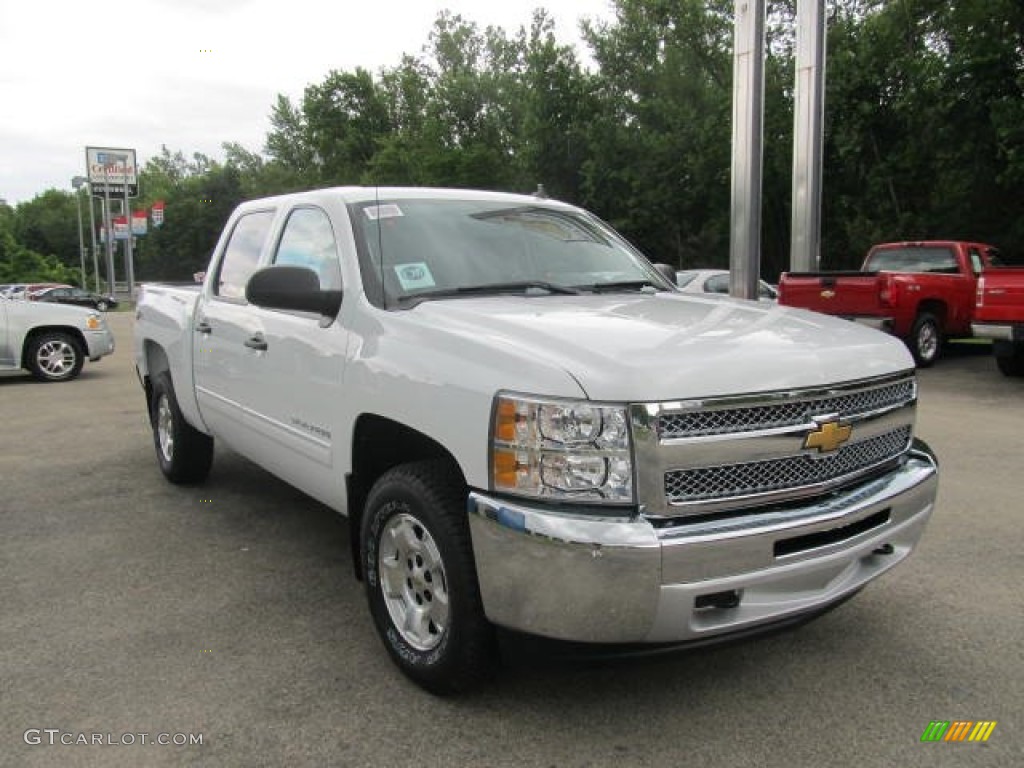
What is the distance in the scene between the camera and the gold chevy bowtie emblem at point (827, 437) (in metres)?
2.75

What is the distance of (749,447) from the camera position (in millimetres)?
2625

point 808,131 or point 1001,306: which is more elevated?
point 808,131

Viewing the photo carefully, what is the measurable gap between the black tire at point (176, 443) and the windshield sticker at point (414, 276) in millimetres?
2695

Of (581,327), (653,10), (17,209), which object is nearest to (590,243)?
(581,327)

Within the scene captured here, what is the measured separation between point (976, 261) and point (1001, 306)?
3986 millimetres

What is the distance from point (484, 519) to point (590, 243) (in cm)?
214

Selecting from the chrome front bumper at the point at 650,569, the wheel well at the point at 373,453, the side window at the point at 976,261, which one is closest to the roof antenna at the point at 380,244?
the wheel well at the point at 373,453

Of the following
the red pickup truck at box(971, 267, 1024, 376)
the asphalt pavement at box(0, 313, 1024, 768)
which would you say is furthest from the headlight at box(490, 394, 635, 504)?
the red pickup truck at box(971, 267, 1024, 376)

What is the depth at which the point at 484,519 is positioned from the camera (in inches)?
103

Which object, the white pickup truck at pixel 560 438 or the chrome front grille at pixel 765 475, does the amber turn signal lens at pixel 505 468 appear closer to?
the white pickup truck at pixel 560 438

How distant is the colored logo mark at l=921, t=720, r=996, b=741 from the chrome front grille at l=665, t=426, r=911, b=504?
2.78ft

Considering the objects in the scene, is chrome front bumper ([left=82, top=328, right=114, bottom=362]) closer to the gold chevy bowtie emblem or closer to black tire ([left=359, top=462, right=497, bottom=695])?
black tire ([left=359, top=462, right=497, bottom=695])

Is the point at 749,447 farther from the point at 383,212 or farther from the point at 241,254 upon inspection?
the point at 241,254

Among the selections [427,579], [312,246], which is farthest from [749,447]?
[312,246]
